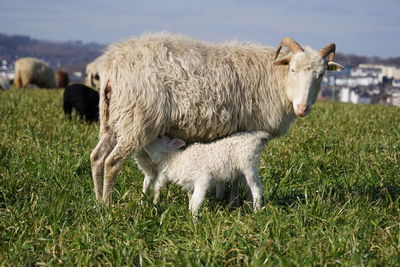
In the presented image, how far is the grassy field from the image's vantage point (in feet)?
10.1

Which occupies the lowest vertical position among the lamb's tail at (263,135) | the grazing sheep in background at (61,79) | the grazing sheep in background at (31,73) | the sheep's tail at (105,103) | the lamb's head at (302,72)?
the grazing sheep in background at (61,79)

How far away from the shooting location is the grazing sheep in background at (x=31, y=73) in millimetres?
25688

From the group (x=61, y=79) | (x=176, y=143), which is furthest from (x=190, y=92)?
(x=61, y=79)

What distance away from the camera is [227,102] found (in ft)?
14.1

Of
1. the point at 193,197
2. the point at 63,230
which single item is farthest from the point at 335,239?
the point at 63,230

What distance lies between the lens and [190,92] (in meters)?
4.16

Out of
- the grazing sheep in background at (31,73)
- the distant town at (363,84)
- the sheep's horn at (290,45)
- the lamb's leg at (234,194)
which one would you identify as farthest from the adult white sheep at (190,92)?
the distant town at (363,84)

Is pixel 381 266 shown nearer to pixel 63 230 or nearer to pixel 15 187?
pixel 63 230

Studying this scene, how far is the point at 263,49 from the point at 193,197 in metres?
1.69

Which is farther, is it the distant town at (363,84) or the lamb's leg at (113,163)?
the distant town at (363,84)

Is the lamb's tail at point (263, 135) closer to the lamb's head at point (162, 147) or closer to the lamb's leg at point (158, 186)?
the lamb's head at point (162, 147)

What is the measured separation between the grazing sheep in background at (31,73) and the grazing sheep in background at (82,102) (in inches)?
718

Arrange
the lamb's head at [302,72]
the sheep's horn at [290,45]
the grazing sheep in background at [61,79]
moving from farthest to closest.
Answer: the grazing sheep in background at [61,79]
the sheep's horn at [290,45]
the lamb's head at [302,72]

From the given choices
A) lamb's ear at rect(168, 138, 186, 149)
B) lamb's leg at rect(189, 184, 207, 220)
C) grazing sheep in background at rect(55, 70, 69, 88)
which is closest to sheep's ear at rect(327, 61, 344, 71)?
lamb's ear at rect(168, 138, 186, 149)
